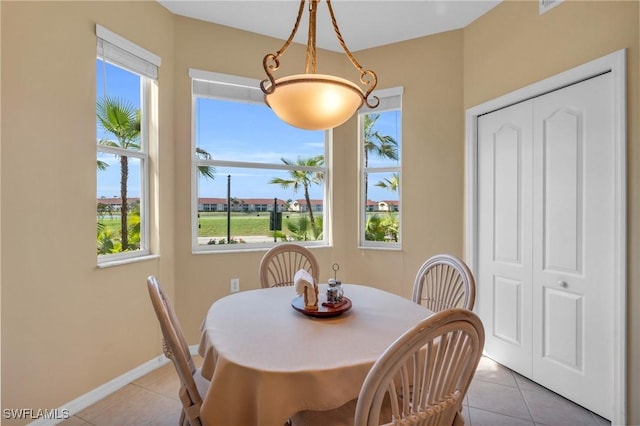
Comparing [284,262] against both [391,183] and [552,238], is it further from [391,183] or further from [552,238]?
[552,238]

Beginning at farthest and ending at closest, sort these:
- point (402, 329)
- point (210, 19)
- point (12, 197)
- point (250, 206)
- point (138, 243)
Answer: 1. point (250, 206)
2. point (210, 19)
3. point (138, 243)
4. point (12, 197)
5. point (402, 329)

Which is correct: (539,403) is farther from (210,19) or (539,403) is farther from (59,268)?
(210,19)

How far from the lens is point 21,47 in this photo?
5.62ft

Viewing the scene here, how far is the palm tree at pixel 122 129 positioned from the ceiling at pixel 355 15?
0.92 m

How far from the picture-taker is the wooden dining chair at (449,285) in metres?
1.74

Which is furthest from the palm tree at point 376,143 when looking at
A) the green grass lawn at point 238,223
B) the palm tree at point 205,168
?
the palm tree at point 205,168

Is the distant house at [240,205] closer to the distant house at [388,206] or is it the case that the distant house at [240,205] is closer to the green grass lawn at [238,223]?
the green grass lawn at [238,223]

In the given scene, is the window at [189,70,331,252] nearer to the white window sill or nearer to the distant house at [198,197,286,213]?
the distant house at [198,197,286,213]

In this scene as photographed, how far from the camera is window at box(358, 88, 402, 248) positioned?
3.21 metres

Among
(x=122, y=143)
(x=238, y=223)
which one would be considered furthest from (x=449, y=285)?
(x=122, y=143)

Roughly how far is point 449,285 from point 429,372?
1.04 meters

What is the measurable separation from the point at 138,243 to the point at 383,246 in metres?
2.19

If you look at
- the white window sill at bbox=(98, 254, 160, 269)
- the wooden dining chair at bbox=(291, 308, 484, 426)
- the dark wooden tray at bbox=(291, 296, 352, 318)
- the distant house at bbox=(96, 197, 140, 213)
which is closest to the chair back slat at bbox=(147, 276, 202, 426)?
the dark wooden tray at bbox=(291, 296, 352, 318)

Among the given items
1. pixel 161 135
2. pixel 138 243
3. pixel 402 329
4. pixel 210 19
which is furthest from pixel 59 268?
pixel 210 19
